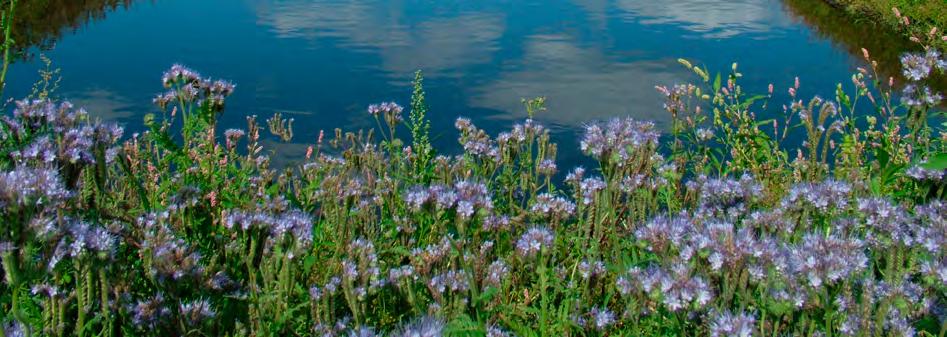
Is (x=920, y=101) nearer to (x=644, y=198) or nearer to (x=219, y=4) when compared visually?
(x=644, y=198)

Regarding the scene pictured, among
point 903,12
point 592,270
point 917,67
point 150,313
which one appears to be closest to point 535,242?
point 592,270

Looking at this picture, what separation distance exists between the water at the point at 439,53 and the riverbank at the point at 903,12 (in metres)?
0.41

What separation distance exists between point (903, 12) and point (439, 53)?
8077mm

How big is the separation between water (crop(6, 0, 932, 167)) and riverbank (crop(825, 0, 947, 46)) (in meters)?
0.41

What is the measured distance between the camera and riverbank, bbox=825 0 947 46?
1383cm

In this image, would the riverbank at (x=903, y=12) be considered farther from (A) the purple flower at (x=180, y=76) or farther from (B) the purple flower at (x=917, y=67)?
(A) the purple flower at (x=180, y=76)

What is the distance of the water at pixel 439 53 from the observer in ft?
28.9

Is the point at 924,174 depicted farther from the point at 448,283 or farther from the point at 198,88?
the point at 198,88

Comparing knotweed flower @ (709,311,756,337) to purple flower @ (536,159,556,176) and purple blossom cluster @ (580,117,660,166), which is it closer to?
purple blossom cluster @ (580,117,660,166)

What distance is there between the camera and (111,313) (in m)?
2.44

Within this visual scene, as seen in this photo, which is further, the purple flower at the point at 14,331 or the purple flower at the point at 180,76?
the purple flower at the point at 180,76

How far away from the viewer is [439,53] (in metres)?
10.7

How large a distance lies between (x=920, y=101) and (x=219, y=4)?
38.9 ft

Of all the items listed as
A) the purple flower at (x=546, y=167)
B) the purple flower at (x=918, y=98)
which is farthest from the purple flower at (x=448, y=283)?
the purple flower at (x=918, y=98)
